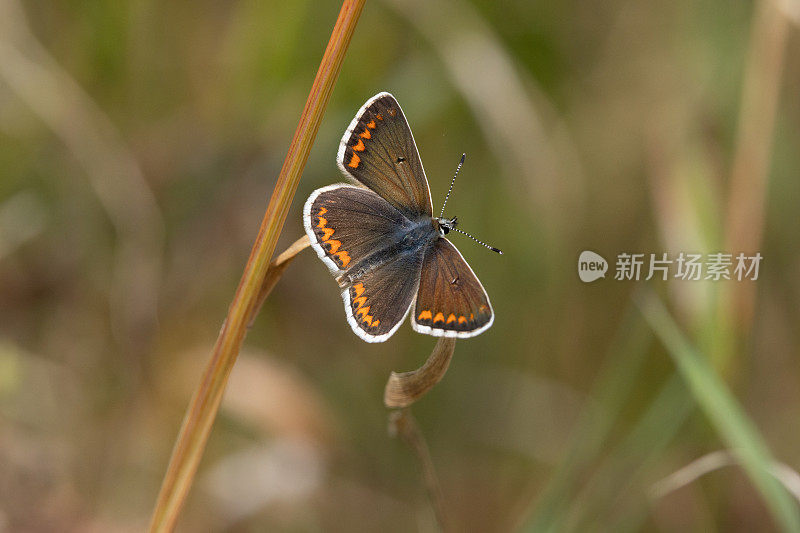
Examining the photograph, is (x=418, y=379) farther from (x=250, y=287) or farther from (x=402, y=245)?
(x=402, y=245)

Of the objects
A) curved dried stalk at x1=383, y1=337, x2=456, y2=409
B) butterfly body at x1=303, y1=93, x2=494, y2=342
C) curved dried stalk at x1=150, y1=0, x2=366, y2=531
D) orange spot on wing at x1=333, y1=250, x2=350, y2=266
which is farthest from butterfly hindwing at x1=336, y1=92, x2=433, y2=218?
curved dried stalk at x1=383, y1=337, x2=456, y2=409

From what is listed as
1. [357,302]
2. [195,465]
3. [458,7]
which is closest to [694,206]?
[458,7]

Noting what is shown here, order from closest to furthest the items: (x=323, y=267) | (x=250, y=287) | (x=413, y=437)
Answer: (x=250, y=287)
(x=413, y=437)
(x=323, y=267)

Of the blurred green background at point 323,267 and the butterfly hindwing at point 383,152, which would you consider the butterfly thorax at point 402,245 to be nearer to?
the butterfly hindwing at point 383,152

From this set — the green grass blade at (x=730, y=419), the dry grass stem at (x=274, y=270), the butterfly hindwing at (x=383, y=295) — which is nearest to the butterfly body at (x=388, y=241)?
the butterfly hindwing at (x=383, y=295)

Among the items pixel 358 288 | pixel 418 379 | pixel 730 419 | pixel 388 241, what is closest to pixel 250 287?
pixel 418 379

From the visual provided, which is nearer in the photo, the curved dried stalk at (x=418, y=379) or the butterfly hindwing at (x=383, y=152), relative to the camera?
the curved dried stalk at (x=418, y=379)

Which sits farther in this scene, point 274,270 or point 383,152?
point 383,152
